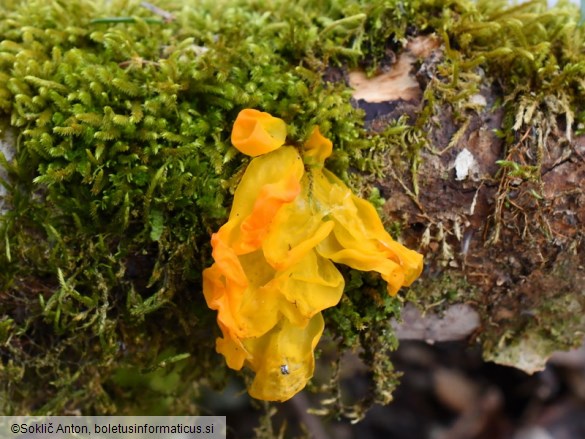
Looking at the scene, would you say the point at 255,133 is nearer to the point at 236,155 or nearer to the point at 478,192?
the point at 236,155

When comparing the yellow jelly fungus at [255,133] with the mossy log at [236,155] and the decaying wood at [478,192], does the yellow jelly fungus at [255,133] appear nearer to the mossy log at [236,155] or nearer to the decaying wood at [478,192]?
the mossy log at [236,155]

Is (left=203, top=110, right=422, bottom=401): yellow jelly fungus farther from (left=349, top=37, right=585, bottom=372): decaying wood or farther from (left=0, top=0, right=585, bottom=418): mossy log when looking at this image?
(left=349, top=37, right=585, bottom=372): decaying wood

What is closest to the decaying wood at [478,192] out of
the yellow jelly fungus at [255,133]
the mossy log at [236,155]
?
the mossy log at [236,155]

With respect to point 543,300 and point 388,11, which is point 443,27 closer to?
point 388,11

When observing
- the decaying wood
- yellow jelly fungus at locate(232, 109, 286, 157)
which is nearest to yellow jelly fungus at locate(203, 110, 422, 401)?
yellow jelly fungus at locate(232, 109, 286, 157)

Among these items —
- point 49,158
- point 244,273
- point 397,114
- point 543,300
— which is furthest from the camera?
point 543,300

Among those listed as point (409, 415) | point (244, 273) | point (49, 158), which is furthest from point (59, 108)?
point (409, 415)
